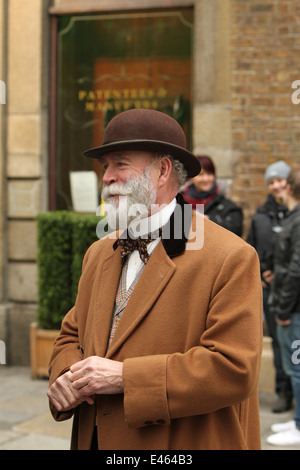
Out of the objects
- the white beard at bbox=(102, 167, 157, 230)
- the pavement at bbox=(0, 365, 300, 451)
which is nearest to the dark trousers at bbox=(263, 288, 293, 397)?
the pavement at bbox=(0, 365, 300, 451)

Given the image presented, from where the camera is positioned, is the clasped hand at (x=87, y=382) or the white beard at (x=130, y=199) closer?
the clasped hand at (x=87, y=382)

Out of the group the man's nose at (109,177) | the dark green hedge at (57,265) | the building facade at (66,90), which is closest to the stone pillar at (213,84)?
the building facade at (66,90)

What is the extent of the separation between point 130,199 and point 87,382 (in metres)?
0.67

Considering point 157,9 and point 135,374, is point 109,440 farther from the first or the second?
point 157,9

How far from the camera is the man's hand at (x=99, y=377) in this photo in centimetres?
227

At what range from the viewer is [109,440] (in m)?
2.32

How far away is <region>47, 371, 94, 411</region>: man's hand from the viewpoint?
2369 mm

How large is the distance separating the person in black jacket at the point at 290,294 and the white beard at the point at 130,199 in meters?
2.95

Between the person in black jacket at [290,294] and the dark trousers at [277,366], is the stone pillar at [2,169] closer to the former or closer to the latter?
the dark trousers at [277,366]

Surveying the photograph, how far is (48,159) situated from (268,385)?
3599 millimetres

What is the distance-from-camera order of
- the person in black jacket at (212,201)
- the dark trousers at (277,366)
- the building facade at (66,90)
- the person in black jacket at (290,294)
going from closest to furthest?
the person in black jacket at (290,294)
the dark trousers at (277,366)
the person in black jacket at (212,201)
the building facade at (66,90)

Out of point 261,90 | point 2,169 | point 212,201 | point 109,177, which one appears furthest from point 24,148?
point 109,177

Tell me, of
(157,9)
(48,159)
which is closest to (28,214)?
(48,159)

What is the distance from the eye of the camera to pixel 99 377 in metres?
2.27
